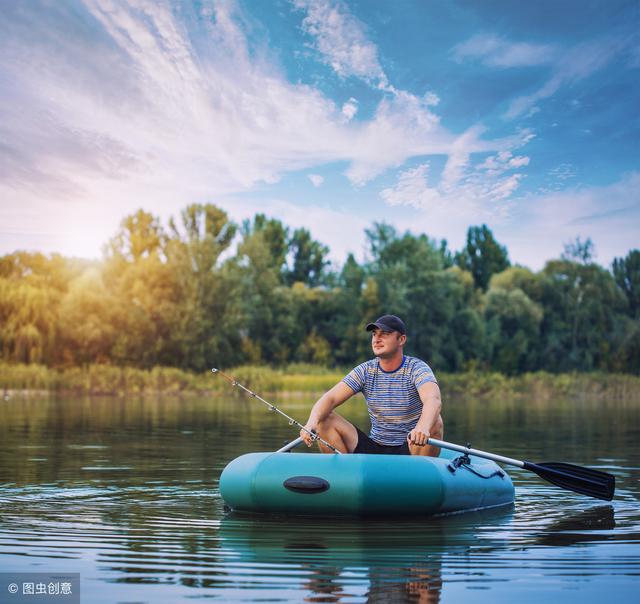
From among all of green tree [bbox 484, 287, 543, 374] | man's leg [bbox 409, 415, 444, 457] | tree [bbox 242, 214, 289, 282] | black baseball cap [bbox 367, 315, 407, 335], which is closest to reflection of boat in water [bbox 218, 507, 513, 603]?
man's leg [bbox 409, 415, 444, 457]

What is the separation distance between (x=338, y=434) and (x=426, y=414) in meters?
0.64

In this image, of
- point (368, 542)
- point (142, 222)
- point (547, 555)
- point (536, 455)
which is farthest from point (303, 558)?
point (142, 222)

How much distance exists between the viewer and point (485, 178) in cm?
4322

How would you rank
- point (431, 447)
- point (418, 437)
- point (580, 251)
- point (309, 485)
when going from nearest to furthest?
point (309, 485)
point (418, 437)
point (431, 447)
point (580, 251)

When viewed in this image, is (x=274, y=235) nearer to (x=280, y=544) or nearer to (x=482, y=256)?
(x=482, y=256)

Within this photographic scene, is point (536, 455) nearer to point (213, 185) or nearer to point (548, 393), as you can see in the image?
point (548, 393)

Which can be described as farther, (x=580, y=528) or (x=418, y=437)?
(x=418, y=437)

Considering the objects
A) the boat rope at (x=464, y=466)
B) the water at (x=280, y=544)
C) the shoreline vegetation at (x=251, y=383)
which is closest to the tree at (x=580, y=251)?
the shoreline vegetation at (x=251, y=383)

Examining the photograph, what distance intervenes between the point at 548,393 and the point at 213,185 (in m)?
18.5

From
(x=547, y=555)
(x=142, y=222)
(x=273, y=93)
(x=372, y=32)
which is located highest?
(x=372, y=32)

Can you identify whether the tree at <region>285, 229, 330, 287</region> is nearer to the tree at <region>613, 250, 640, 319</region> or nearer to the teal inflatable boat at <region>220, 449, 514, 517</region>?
the tree at <region>613, 250, 640, 319</region>

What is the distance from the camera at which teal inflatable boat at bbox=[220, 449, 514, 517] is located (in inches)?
244

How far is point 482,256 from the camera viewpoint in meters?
56.1

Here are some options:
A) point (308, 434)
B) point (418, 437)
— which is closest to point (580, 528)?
point (418, 437)
